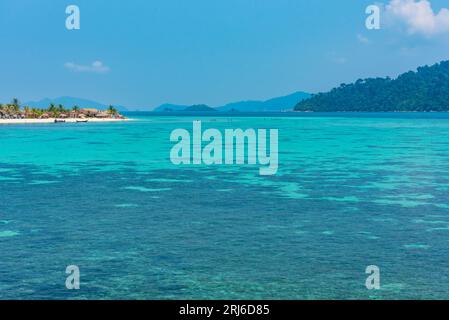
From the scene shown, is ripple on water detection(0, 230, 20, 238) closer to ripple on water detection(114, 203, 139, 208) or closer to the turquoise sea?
the turquoise sea

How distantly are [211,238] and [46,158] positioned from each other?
48.5m

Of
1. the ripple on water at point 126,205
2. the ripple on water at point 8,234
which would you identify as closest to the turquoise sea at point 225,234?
the ripple on water at point 8,234

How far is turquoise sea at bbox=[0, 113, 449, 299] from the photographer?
65.7 feet

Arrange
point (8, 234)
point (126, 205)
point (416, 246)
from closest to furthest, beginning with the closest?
point (416, 246) < point (8, 234) < point (126, 205)

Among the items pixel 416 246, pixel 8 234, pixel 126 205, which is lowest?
pixel 416 246

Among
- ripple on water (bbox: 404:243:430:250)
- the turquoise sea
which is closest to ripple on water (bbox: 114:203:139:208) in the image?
the turquoise sea

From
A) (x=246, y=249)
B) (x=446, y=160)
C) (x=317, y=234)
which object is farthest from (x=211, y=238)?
(x=446, y=160)

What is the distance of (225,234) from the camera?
1080 inches

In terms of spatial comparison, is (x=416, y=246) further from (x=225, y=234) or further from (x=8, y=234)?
(x=8, y=234)

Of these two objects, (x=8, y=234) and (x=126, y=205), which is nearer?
(x=8, y=234)

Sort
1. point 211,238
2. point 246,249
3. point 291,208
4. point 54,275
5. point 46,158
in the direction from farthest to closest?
point 46,158
point 291,208
point 211,238
point 246,249
point 54,275

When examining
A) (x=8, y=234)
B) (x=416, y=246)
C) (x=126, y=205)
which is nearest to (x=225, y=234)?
(x=416, y=246)

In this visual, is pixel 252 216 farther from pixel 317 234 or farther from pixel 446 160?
pixel 446 160

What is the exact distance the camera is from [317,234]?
27375 millimetres
